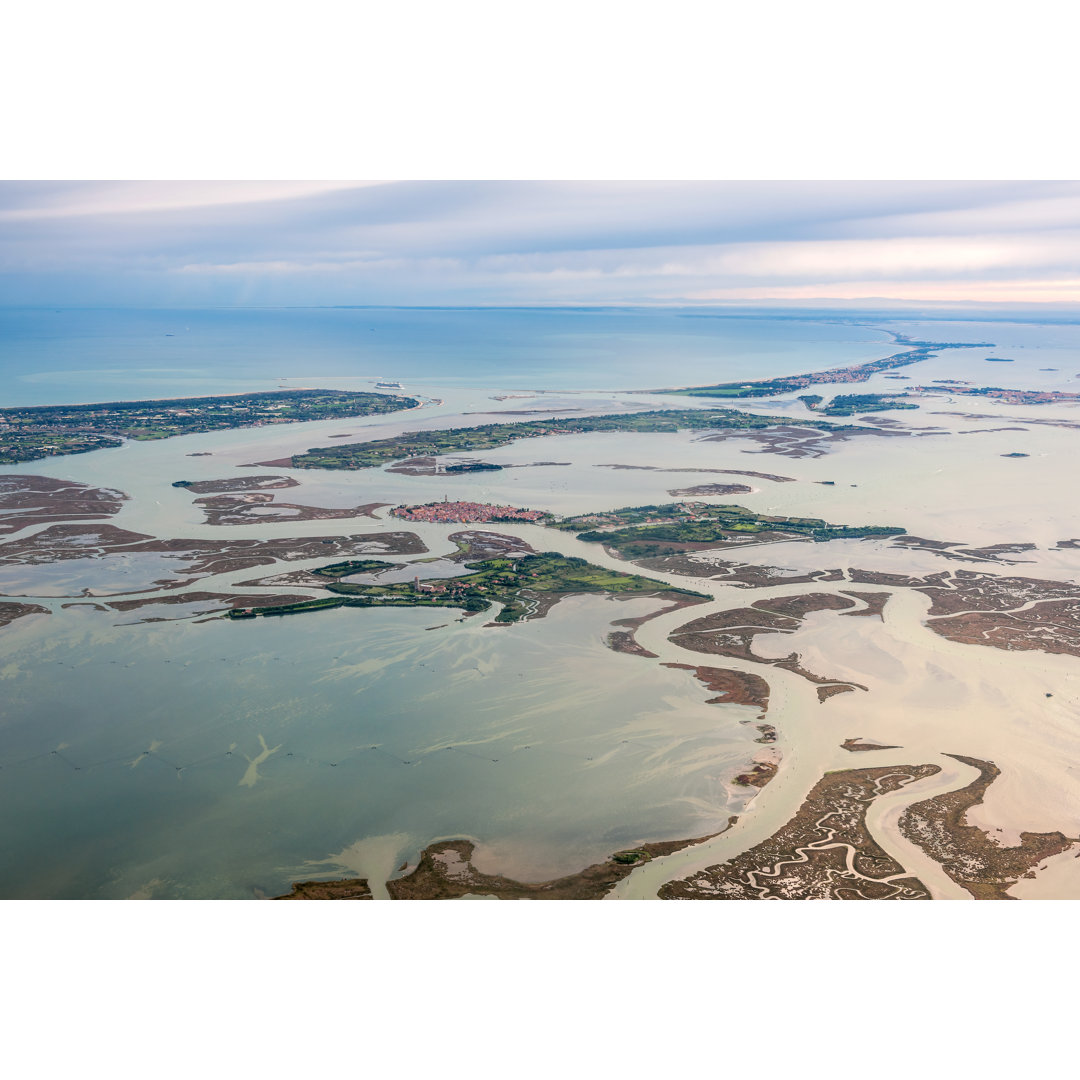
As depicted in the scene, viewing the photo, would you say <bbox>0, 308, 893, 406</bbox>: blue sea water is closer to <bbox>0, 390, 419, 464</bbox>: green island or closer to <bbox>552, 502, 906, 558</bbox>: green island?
<bbox>0, 390, 419, 464</bbox>: green island

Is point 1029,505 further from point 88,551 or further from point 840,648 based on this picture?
point 88,551

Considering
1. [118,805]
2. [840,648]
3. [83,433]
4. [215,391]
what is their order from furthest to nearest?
[215,391] < [83,433] < [840,648] < [118,805]

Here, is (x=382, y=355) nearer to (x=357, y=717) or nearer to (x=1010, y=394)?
(x=1010, y=394)

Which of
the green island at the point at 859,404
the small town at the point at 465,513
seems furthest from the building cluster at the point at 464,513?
the green island at the point at 859,404

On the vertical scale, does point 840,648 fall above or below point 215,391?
below

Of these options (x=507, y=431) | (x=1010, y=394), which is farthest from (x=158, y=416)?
(x=1010, y=394)

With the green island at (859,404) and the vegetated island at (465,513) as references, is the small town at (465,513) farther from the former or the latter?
the green island at (859,404)

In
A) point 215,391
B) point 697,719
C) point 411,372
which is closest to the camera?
point 697,719

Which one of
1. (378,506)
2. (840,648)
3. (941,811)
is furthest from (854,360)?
(941,811)
